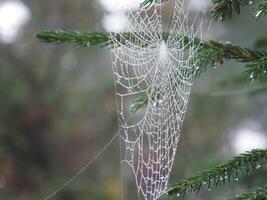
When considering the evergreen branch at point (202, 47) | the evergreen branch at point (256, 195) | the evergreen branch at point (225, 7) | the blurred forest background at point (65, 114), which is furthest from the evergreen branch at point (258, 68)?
the blurred forest background at point (65, 114)

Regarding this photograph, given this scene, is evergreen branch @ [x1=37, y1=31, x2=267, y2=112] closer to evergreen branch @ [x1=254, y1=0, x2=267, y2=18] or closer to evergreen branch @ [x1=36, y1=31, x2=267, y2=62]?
evergreen branch @ [x1=36, y1=31, x2=267, y2=62]

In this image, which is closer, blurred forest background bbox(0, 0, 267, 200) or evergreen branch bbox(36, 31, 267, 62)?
evergreen branch bbox(36, 31, 267, 62)

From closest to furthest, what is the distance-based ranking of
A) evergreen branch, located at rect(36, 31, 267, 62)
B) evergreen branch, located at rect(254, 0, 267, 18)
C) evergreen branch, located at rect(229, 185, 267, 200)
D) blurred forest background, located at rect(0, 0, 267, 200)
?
evergreen branch, located at rect(229, 185, 267, 200)
evergreen branch, located at rect(254, 0, 267, 18)
evergreen branch, located at rect(36, 31, 267, 62)
blurred forest background, located at rect(0, 0, 267, 200)

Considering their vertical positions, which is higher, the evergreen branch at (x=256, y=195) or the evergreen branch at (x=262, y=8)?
the evergreen branch at (x=262, y=8)

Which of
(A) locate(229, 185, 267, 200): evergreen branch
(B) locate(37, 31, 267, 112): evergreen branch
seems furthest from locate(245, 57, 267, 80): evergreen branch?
(A) locate(229, 185, 267, 200): evergreen branch

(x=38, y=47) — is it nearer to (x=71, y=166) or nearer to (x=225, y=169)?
(x=71, y=166)

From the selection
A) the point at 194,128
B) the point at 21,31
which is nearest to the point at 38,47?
the point at 21,31

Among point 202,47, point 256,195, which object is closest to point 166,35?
point 202,47

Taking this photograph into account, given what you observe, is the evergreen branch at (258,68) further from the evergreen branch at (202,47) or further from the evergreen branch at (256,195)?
the evergreen branch at (256,195)

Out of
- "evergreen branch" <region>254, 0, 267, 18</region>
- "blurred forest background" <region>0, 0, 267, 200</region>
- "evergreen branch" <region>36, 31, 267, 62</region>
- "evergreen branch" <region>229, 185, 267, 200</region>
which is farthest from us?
"blurred forest background" <region>0, 0, 267, 200</region>
